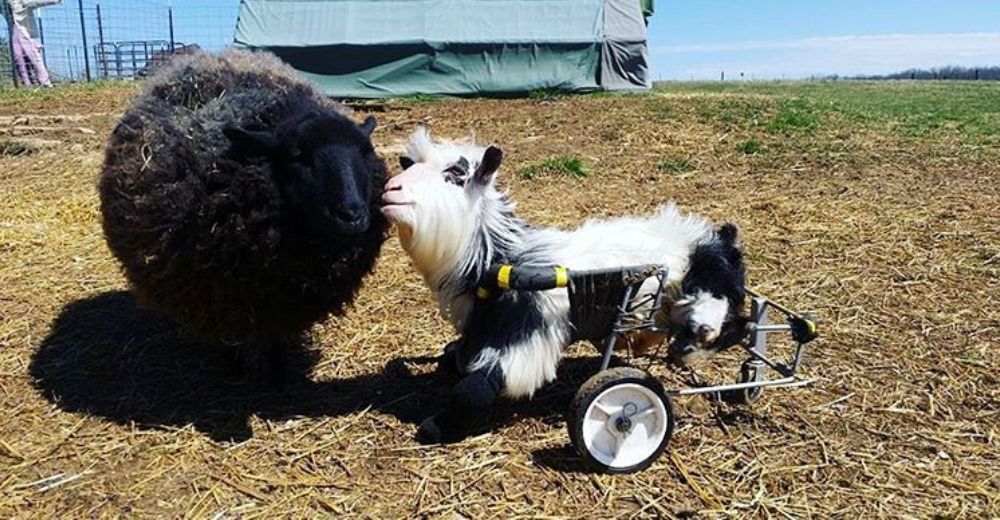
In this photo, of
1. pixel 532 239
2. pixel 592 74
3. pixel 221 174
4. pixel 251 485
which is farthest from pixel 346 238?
pixel 592 74

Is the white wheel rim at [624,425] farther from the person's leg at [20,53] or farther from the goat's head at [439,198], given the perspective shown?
the person's leg at [20,53]

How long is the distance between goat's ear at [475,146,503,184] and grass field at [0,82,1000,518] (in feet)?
3.68

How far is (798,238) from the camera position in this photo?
6.16 m

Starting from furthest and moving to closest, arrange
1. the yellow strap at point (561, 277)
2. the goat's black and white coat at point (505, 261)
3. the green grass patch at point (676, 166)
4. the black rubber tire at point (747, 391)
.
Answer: the green grass patch at point (676, 166) → the black rubber tire at point (747, 391) → the goat's black and white coat at point (505, 261) → the yellow strap at point (561, 277)

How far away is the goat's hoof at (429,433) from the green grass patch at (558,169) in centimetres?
547

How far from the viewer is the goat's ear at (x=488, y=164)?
3.31m

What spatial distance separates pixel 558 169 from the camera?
8805 millimetres

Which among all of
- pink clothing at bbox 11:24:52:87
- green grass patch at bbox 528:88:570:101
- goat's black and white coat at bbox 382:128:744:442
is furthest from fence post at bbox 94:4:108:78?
goat's black and white coat at bbox 382:128:744:442

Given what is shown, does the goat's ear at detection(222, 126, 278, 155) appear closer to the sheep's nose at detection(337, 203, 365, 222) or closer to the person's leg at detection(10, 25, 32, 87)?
the sheep's nose at detection(337, 203, 365, 222)

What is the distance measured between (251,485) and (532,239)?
5.14 ft

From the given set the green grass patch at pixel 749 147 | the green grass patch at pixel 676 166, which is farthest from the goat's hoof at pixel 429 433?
the green grass patch at pixel 749 147

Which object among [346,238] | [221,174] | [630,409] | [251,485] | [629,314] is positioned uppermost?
[221,174]

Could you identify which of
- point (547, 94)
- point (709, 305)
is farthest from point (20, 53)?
point (709, 305)

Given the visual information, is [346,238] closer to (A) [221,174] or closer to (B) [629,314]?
(A) [221,174]
